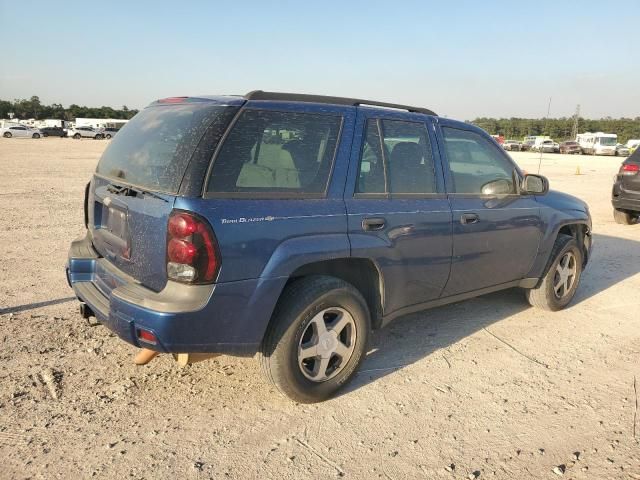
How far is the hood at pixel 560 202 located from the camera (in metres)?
4.88

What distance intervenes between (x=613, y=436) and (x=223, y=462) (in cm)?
227

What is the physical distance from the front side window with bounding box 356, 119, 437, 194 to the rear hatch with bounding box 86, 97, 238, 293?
991 mm

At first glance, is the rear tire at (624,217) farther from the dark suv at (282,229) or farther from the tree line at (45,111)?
the tree line at (45,111)

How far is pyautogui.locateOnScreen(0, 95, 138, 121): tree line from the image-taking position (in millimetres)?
102312

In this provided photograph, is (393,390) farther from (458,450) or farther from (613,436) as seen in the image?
(613,436)

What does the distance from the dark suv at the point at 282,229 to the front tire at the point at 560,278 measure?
1.09 meters

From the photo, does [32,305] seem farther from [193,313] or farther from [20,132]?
[20,132]

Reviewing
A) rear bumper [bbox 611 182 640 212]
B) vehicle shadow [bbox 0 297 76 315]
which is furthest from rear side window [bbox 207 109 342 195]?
rear bumper [bbox 611 182 640 212]

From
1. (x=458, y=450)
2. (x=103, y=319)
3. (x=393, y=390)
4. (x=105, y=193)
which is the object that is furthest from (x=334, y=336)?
(x=105, y=193)

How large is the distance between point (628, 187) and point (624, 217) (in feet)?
2.77

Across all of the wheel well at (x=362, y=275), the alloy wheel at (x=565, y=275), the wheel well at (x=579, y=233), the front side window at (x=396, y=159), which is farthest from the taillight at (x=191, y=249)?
the wheel well at (x=579, y=233)

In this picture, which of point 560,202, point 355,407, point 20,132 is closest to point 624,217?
point 560,202

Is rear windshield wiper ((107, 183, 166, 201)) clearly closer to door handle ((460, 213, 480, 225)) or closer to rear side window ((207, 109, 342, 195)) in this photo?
rear side window ((207, 109, 342, 195))

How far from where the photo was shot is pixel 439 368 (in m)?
3.86
